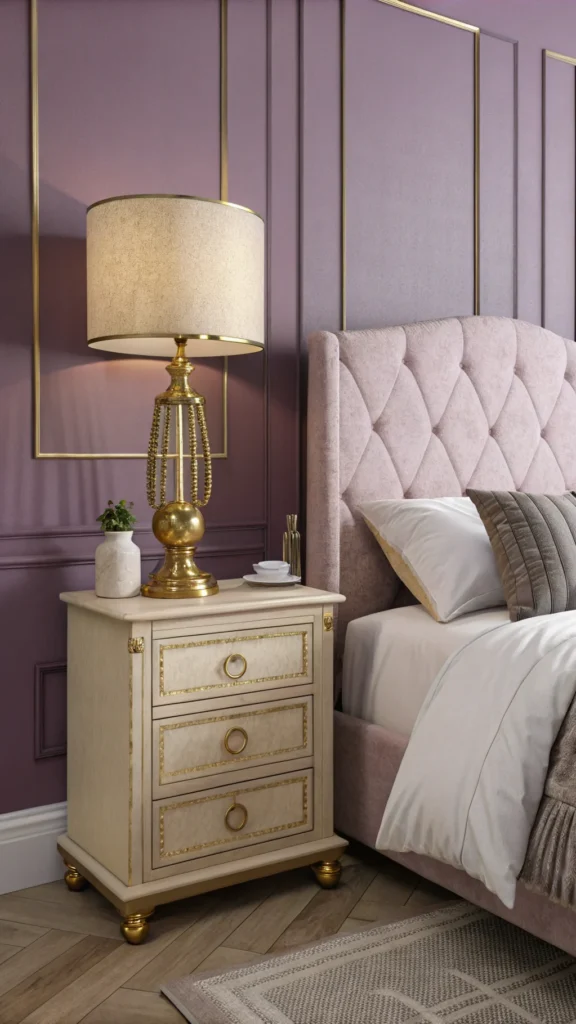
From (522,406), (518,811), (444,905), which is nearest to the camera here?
(518,811)

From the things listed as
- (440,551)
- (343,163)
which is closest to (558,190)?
(343,163)

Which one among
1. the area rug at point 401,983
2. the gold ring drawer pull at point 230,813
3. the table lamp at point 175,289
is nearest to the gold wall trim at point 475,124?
the table lamp at point 175,289

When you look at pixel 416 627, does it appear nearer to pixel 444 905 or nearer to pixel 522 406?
pixel 444 905

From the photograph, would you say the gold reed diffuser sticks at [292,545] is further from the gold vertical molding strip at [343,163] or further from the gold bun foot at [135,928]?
the gold bun foot at [135,928]

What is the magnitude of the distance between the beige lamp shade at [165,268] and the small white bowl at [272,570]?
57cm

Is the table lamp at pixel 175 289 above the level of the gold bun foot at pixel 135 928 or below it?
above

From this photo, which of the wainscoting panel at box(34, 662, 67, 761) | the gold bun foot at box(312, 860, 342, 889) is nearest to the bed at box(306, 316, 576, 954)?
the gold bun foot at box(312, 860, 342, 889)

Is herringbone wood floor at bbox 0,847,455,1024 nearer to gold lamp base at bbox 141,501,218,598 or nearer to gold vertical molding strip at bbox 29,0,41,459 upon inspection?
gold lamp base at bbox 141,501,218,598

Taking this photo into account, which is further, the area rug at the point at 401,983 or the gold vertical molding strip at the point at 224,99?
the gold vertical molding strip at the point at 224,99

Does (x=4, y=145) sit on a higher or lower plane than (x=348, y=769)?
higher

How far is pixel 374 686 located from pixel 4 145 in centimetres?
157

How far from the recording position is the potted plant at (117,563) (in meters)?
2.23

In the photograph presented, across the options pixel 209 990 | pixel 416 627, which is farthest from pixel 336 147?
pixel 209 990

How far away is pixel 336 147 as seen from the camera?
9.34ft
